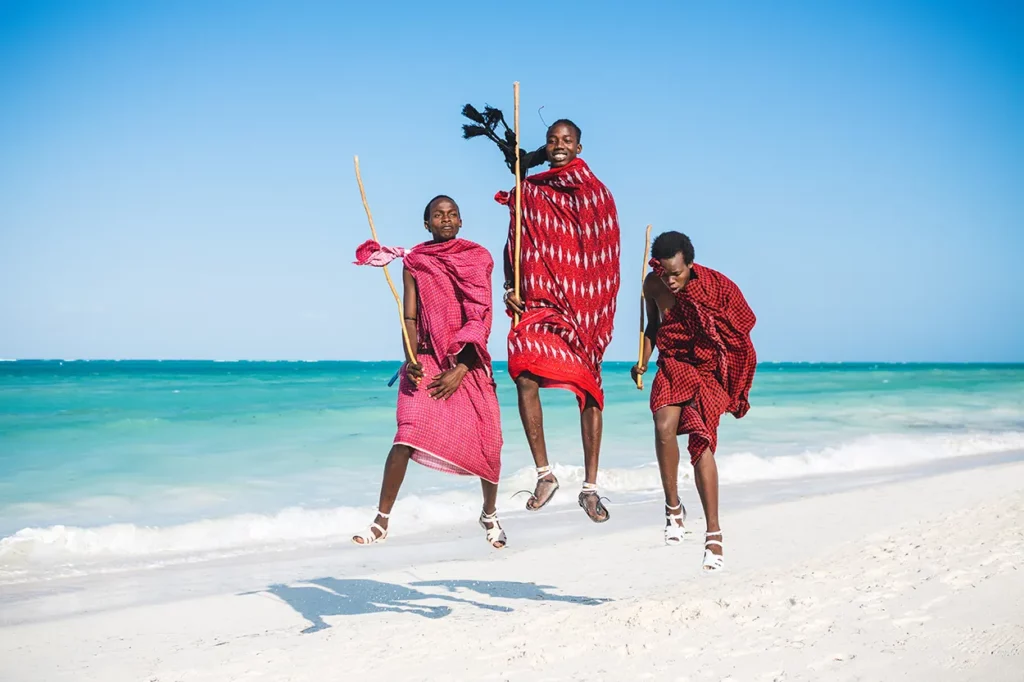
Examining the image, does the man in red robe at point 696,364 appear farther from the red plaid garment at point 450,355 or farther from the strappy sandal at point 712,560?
the red plaid garment at point 450,355

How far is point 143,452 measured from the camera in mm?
17594

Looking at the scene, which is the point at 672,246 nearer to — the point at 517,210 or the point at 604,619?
the point at 517,210

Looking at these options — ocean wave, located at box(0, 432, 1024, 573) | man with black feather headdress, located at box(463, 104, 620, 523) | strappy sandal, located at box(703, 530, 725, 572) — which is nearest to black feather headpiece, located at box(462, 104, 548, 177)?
man with black feather headdress, located at box(463, 104, 620, 523)

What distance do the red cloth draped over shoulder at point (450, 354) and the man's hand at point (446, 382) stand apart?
0.05 meters

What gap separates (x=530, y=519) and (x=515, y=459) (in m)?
Result: 5.46

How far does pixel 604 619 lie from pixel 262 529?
5.92 meters

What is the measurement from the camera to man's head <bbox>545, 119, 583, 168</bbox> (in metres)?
6.04

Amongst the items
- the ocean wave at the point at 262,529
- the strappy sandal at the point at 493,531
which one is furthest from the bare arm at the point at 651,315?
the ocean wave at the point at 262,529

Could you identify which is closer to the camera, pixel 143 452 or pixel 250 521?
pixel 250 521

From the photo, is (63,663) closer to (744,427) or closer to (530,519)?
(530,519)

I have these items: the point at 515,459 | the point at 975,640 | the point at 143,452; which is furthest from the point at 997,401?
the point at 975,640

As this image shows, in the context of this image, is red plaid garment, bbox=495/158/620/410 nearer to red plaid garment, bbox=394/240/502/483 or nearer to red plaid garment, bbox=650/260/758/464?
red plaid garment, bbox=394/240/502/483

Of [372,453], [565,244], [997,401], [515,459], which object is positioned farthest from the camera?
[997,401]

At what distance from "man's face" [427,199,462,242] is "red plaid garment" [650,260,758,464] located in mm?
1159
